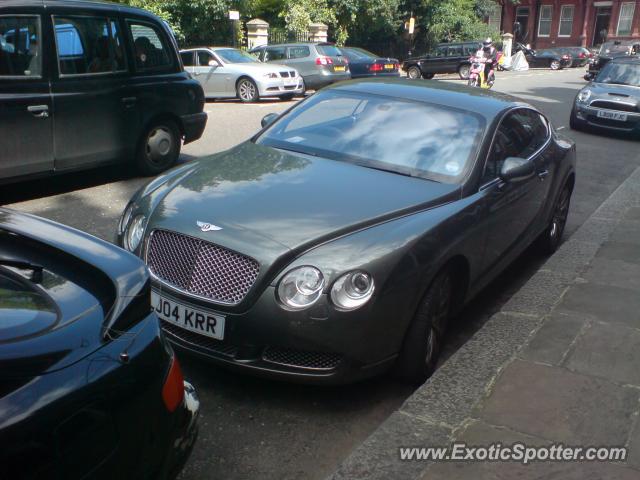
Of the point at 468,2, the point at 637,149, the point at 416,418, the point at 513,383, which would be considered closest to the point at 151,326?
the point at 416,418

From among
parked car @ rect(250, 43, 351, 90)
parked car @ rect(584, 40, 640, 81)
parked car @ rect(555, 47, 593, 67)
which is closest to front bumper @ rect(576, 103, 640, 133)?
parked car @ rect(250, 43, 351, 90)

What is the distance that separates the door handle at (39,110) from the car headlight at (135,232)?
11.5ft

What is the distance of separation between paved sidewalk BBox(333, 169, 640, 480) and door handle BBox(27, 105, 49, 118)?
4.82m

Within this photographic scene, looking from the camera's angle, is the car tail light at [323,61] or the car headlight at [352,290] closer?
the car headlight at [352,290]

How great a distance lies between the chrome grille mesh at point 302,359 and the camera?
3.39 metres

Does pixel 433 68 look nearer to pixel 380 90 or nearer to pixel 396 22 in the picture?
pixel 396 22

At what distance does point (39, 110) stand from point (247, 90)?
11098 mm

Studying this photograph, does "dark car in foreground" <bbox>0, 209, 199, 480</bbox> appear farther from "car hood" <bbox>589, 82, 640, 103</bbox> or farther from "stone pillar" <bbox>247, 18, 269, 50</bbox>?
"stone pillar" <bbox>247, 18, 269, 50</bbox>

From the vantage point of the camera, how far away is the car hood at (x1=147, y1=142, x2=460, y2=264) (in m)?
3.48

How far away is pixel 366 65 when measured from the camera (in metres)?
21.9

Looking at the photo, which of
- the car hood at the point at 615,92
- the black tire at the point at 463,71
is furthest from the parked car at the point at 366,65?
the black tire at the point at 463,71

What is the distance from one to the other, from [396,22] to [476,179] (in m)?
33.7

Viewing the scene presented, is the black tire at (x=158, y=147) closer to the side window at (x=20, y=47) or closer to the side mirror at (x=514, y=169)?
the side window at (x=20, y=47)

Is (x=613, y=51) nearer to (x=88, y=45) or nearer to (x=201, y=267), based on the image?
(x=88, y=45)
